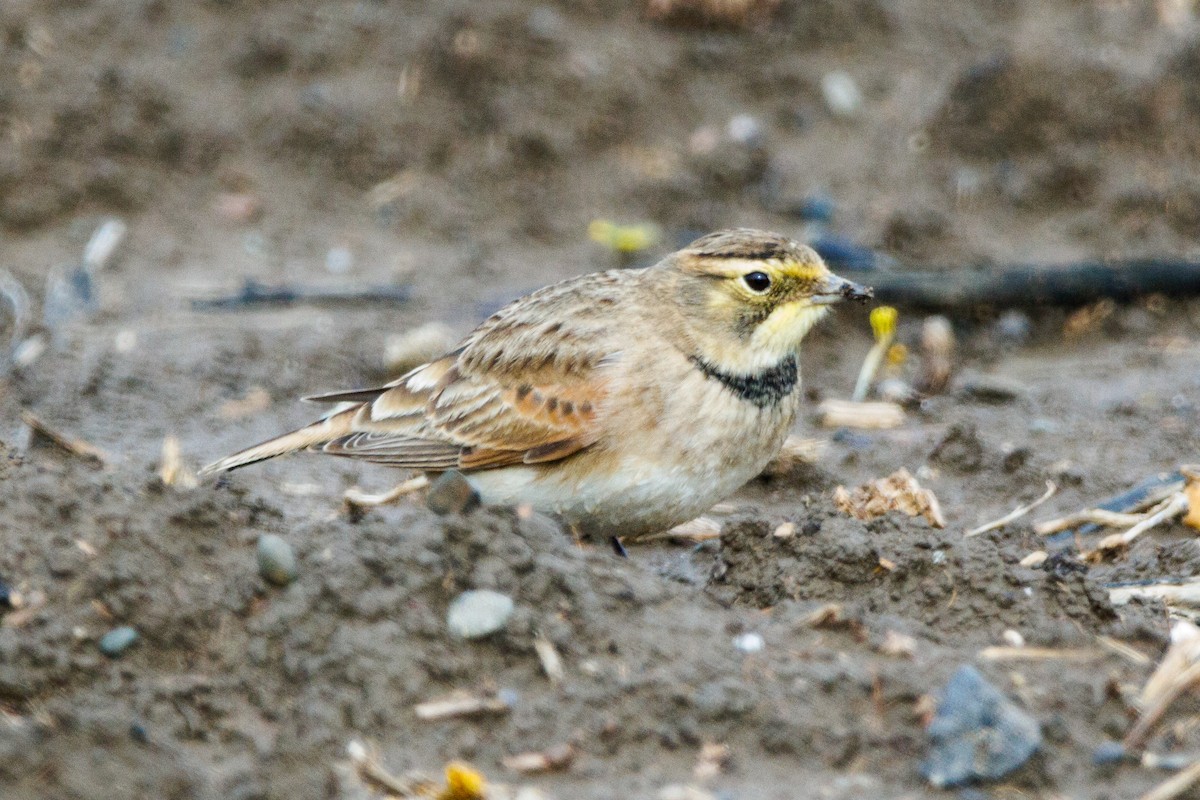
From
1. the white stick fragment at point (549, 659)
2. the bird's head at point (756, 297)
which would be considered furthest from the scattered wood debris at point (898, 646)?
the bird's head at point (756, 297)

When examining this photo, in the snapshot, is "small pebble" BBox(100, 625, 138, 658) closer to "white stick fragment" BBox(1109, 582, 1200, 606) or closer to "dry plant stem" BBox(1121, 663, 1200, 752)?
"dry plant stem" BBox(1121, 663, 1200, 752)

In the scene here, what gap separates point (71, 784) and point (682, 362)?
2958mm

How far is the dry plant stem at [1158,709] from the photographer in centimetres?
428

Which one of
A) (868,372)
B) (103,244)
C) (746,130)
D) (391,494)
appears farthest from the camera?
(746,130)

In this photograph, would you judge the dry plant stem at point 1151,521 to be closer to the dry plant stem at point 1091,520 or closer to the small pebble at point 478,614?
the dry plant stem at point 1091,520

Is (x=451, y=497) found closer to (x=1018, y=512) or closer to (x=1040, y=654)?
(x=1040, y=654)

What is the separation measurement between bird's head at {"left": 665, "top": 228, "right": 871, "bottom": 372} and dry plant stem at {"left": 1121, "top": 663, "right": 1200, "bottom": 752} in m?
2.18

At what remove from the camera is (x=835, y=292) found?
20.2ft

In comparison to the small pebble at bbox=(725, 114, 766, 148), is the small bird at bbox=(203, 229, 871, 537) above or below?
above

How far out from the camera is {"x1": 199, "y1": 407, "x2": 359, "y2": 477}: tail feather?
22.0 feet

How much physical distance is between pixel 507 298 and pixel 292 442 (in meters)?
2.98

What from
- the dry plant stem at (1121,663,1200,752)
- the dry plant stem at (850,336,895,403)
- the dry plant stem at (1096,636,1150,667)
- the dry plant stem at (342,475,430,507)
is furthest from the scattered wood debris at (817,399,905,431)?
the dry plant stem at (1121,663,1200,752)

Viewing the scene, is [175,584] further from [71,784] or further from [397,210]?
[397,210]

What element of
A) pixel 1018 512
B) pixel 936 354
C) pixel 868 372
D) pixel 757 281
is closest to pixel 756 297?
pixel 757 281
